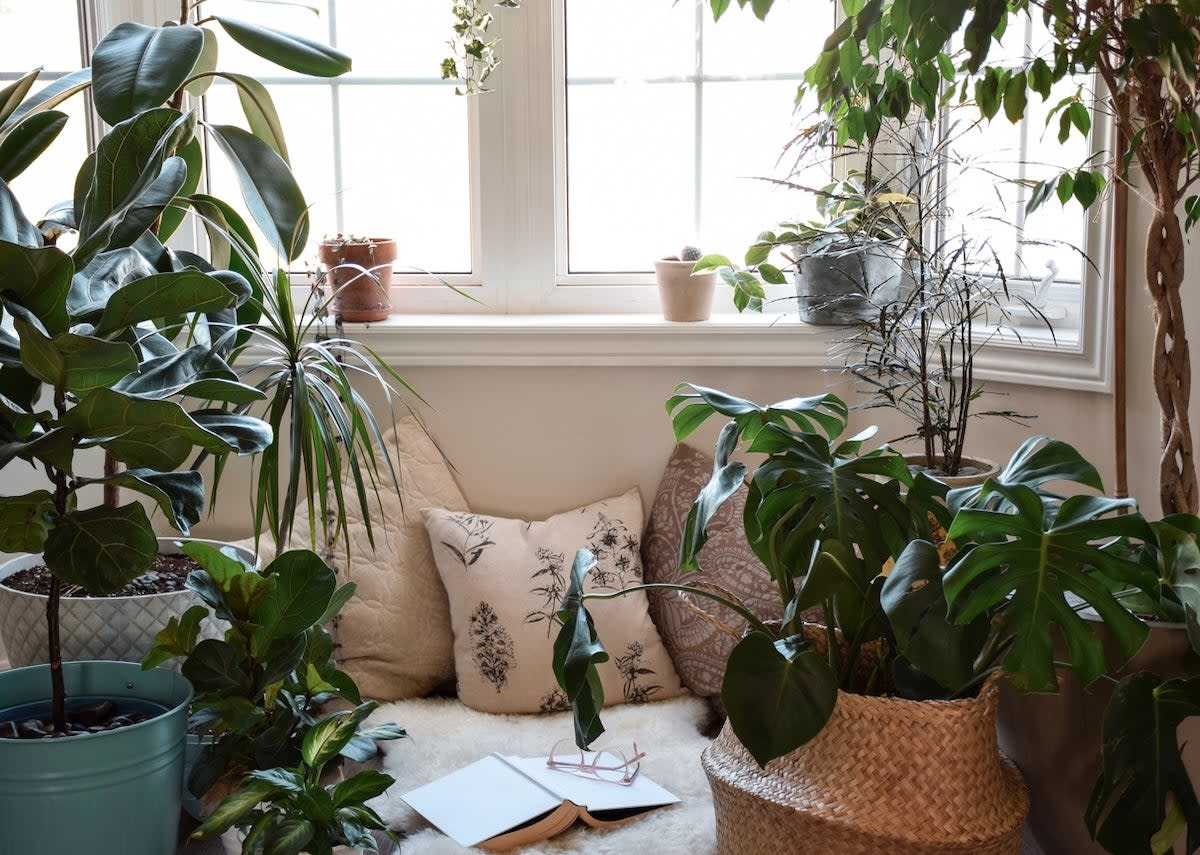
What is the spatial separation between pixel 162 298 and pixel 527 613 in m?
1.06

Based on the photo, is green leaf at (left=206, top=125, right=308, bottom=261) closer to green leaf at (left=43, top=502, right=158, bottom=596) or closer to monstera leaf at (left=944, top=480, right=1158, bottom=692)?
green leaf at (left=43, top=502, right=158, bottom=596)

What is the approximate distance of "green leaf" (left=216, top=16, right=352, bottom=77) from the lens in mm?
1701

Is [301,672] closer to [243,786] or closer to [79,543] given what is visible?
[243,786]

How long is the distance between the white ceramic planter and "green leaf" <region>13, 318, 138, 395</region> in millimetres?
515

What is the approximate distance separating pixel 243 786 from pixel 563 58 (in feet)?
5.21

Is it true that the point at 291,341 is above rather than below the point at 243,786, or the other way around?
above

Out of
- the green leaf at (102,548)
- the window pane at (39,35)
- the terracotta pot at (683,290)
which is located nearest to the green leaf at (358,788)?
the green leaf at (102,548)

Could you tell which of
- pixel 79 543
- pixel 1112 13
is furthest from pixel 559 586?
pixel 1112 13

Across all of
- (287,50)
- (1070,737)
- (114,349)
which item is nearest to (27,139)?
(287,50)

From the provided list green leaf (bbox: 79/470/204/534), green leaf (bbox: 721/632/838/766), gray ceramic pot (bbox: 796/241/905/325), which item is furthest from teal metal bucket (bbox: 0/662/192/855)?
gray ceramic pot (bbox: 796/241/905/325)

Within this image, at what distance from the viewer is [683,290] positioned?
2.36 metres

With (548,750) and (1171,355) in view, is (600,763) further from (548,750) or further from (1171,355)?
(1171,355)

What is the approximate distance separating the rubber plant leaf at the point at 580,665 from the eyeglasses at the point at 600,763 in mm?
469

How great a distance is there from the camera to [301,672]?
64.7 inches
